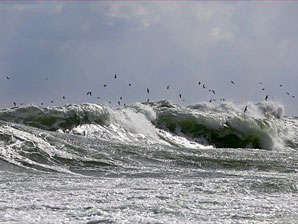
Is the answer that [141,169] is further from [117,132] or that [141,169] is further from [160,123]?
[160,123]

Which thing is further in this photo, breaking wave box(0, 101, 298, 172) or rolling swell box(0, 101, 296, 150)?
rolling swell box(0, 101, 296, 150)

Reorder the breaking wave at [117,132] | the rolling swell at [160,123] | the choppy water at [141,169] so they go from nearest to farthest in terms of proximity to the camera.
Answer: the choppy water at [141,169]
the breaking wave at [117,132]
the rolling swell at [160,123]

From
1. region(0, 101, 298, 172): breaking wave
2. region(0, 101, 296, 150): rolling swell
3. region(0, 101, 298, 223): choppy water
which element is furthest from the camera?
region(0, 101, 296, 150): rolling swell

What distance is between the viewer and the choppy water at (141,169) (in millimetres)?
9031

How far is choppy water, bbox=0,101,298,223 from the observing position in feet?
29.6

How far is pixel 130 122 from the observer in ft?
86.7

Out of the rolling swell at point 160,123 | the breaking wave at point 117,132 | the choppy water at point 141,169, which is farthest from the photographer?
→ the rolling swell at point 160,123

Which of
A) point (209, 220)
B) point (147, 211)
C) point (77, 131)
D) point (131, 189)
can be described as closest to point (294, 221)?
point (209, 220)

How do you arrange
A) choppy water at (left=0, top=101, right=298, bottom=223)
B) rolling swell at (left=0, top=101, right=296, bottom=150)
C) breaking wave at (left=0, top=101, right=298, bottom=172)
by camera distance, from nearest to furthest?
1. choppy water at (left=0, top=101, right=298, bottom=223)
2. breaking wave at (left=0, top=101, right=298, bottom=172)
3. rolling swell at (left=0, top=101, right=296, bottom=150)

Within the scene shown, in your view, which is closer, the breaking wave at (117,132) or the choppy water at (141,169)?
the choppy water at (141,169)

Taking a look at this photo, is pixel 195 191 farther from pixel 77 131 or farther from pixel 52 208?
pixel 77 131

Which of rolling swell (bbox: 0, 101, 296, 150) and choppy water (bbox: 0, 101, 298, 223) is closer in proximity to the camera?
choppy water (bbox: 0, 101, 298, 223)

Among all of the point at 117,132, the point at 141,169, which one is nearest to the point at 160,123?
the point at 117,132

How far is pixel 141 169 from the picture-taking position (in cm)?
1499
